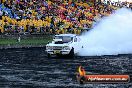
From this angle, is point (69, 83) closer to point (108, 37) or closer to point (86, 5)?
point (108, 37)

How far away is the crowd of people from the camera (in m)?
52.8

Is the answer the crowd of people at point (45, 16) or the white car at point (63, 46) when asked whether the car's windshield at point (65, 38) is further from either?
the crowd of people at point (45, 16)

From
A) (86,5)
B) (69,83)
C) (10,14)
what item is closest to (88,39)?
(10,14)

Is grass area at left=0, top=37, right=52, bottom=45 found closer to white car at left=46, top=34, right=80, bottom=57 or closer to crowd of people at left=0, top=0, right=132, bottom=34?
crowd of people at left=0, top=0, right=132, bottom=34

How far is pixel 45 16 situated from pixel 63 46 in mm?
26797

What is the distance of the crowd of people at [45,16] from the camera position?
173 feet

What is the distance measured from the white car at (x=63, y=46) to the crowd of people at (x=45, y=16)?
14872 mm

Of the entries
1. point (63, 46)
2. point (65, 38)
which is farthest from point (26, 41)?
point (63, 46)

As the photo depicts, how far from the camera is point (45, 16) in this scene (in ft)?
200

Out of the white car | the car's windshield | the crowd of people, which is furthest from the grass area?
the white car

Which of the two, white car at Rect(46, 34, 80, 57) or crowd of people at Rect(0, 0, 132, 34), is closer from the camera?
white car at Rect(46, 34, 80, 57)

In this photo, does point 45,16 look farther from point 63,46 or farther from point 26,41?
point 63,46

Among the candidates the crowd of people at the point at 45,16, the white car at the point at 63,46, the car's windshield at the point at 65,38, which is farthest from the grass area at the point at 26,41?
the white car at the point at 63,46

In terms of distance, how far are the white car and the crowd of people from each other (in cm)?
1487
